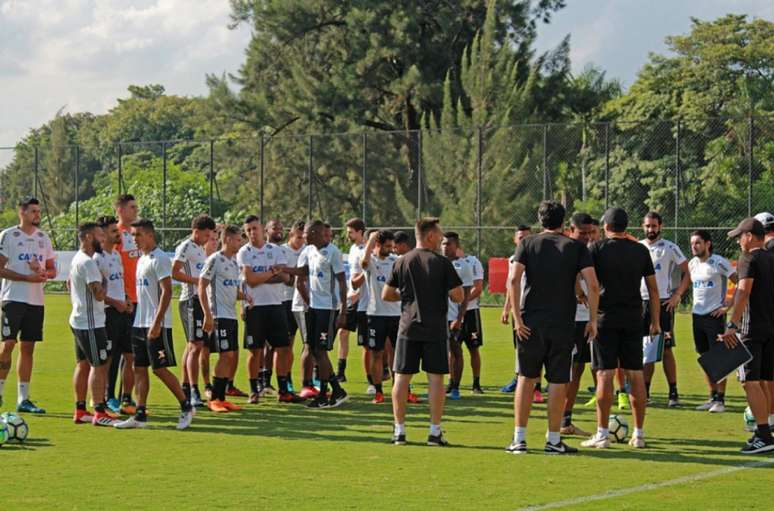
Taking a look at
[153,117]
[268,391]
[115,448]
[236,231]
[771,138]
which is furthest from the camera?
[153,117]

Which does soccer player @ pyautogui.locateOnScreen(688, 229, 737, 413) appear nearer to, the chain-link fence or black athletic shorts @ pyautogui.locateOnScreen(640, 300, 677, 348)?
black athletic shorts @ pyautogui.locateOnScreen(640, 300, 677, 348)

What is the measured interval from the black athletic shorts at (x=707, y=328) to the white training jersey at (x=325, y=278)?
14.2 feet

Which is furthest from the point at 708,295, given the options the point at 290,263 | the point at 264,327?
the point at 264,327

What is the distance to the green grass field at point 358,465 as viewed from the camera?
29.5ft

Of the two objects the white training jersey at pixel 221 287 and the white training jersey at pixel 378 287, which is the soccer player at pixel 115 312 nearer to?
the white training jersey at pixel 221 287

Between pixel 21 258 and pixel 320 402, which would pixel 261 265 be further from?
pixel 21 258

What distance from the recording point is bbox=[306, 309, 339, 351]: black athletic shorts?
48.1ft

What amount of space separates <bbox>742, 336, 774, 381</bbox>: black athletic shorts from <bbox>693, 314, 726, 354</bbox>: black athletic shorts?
9.67ft

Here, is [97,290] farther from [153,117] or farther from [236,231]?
[153,117]

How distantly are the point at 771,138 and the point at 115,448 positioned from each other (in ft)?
86.5

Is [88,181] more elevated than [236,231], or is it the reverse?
[88,181]

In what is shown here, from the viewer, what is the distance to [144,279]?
12.8 meters

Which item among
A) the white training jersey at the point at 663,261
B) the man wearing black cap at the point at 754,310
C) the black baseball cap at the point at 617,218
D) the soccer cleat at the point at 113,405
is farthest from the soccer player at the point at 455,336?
the man wearing black cap at the point at 754,310

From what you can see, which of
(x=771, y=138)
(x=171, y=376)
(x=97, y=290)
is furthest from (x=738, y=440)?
(x=771, y=138)
